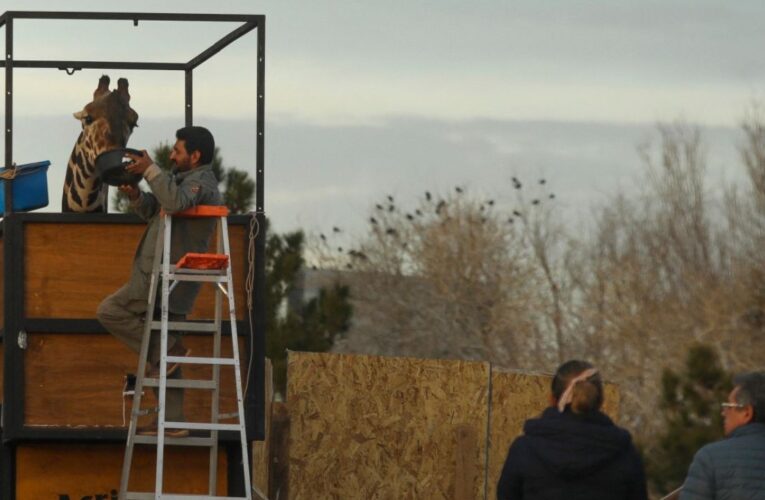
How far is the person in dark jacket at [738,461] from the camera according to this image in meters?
6.82

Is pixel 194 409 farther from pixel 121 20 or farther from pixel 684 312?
pixel 684 312

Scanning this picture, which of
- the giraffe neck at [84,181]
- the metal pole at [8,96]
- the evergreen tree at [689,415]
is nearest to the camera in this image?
the metal pole at [8,96]

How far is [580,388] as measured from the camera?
22.4ft

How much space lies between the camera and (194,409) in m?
9.91

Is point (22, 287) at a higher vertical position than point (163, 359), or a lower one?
higher

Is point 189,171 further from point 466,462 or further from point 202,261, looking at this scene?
point 466,462

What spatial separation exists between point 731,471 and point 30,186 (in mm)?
5008

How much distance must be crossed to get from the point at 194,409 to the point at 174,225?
3.72 feet

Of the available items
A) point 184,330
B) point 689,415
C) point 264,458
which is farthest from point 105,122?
point 689,415

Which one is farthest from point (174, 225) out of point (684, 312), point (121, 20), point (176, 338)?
point (684, 312)

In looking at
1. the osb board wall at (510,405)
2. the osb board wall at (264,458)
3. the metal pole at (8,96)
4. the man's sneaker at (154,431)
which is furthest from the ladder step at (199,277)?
the osb board wall at (510,405)

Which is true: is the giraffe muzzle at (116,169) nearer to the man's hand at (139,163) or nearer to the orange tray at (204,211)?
the man's hand at (139,163)

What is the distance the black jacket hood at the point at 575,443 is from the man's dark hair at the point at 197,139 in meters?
3.40

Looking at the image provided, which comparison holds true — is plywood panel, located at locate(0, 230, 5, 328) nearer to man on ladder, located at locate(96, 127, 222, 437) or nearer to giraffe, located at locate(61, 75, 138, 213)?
giraffe, located at locate(61, 75, 138, 213)
